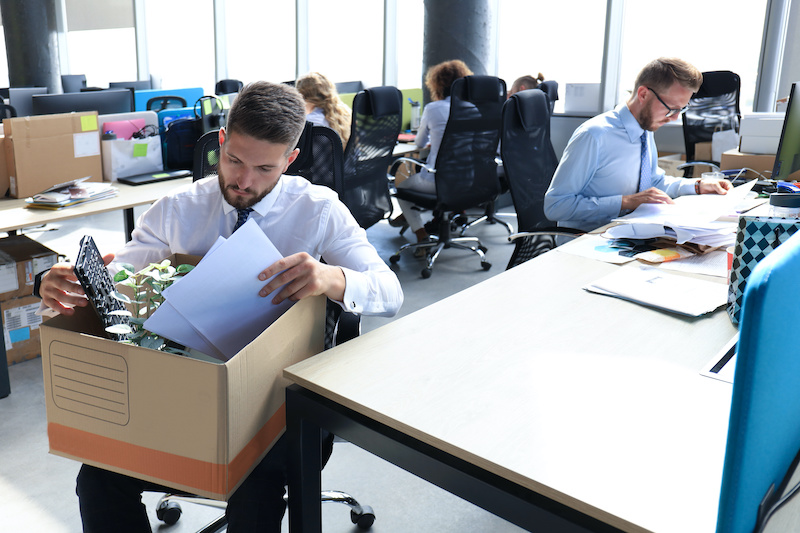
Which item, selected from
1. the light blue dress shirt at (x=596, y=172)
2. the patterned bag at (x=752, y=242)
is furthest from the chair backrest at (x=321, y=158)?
the patterned bag at (x=752, y=242)

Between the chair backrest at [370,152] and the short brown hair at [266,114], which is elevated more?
the short brown hair at [266,114]

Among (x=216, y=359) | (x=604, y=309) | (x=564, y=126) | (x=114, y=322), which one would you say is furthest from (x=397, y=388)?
(x=564, y=126)

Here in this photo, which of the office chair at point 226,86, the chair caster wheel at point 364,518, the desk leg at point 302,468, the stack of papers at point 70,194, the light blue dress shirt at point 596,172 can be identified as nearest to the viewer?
the desk leg at point 302,468

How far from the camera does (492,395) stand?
1.10m

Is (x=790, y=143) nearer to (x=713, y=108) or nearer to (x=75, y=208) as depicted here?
(x=713, y=108)

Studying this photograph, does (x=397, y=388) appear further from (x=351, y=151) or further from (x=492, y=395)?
(x=351, y=151)

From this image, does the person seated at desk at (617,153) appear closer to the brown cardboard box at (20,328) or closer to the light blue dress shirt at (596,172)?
the light blue dress shirt at (596,172)

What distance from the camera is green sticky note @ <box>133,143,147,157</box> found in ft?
11.3

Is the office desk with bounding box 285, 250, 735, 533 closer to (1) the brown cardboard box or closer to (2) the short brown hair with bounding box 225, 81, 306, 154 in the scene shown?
(2) the short brown hair with bounding box 225, 81, 306, 154

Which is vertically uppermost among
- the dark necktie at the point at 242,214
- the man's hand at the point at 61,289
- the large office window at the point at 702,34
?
the large office window at the point at 702,34

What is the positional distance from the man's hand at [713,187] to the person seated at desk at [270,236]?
171cm

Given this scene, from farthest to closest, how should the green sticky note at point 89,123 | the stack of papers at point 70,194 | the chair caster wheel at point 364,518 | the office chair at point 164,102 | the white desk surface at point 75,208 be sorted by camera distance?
the office chair at point 164,102 → the green sticky note at point 89,123 → the stack of papers at point 70,194 → the white desk surface at point 75,208 → the chair caster wheel at point 364,518

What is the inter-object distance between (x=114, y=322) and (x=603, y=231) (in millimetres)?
1569

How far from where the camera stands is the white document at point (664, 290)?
1.49 metres
